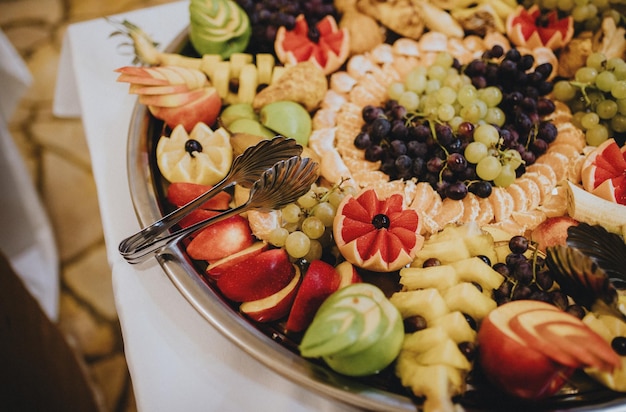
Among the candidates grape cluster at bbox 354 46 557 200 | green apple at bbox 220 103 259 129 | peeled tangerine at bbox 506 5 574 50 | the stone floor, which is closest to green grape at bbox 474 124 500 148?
grape cluster at bbox 354 46 557 200

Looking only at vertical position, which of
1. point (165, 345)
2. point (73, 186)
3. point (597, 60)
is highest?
point (597, 60)

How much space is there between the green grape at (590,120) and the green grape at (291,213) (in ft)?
2.31

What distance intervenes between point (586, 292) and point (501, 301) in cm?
14

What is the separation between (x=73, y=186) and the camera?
1.98m

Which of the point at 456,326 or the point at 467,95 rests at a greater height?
the point at 467,95

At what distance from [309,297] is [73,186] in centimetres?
159

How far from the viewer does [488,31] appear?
50.3 inches

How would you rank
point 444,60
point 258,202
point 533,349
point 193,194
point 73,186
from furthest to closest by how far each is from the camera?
point 73,186, point 444,60, point 193,194, point 258,202, point 533,349

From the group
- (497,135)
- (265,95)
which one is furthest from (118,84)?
(497,135)

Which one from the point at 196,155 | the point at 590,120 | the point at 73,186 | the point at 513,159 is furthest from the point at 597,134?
the point at 73,186

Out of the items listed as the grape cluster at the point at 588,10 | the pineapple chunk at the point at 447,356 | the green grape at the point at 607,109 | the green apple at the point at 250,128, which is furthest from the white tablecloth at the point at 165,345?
the grape cluster at the point at 588,10

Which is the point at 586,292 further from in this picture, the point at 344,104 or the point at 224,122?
the point at 224,122

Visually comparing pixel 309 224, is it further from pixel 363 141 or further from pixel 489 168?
pixel 489 168

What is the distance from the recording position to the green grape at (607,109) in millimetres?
1042
